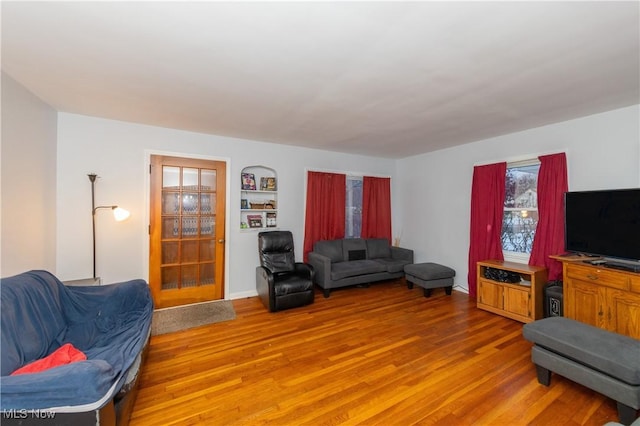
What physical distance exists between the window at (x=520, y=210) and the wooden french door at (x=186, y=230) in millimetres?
4393

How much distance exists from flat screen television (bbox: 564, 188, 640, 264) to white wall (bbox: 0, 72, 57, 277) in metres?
5.57

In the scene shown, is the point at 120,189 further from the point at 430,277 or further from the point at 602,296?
the point at 602,296

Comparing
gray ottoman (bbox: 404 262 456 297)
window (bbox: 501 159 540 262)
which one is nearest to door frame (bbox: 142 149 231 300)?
gray ottoman (bbox: 404 262 456 297)

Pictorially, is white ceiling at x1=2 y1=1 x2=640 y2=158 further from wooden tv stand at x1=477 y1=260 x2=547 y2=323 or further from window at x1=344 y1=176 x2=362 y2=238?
window at x1=344 y1=176 x2=362 y2=238

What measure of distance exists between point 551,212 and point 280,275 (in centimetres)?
367

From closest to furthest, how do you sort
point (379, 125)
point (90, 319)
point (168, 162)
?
point (90, 319), point (379, 125), point (168, 162)

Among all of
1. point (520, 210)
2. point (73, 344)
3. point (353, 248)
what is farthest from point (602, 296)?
point (73, 344)

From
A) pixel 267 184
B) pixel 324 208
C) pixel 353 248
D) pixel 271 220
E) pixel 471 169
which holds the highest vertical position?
pixel 471 169

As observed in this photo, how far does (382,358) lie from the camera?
2.46 m

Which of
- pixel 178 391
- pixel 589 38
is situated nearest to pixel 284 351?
pixel 178 391

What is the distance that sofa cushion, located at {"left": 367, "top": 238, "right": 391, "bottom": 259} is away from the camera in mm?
5066

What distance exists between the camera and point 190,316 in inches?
133

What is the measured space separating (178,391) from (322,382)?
1.13 metres

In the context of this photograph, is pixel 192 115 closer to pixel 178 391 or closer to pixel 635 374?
pixel 178 391
